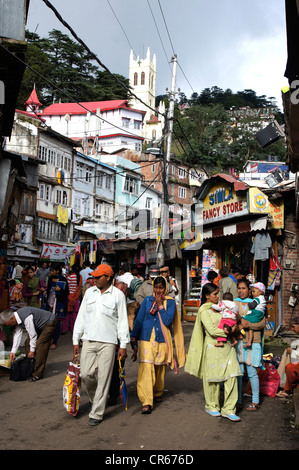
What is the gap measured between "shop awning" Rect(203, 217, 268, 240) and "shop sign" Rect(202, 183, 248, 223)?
296 mm

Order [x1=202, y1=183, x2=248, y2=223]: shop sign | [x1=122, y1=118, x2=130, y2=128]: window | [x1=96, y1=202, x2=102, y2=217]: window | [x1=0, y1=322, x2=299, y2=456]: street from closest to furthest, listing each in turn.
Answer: [x1=0, y1=322, x2=299, y2=456]: street, [x1=202, y1=183, x2=248, y2=223]: shop sign, [x1=96, y1=202, x2=102, y2=217]: window, [x1=122, y1=118, x2=130, y2=128]: window

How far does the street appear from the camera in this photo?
4.86 m

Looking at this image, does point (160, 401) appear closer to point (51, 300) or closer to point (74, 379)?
point (74, 379)

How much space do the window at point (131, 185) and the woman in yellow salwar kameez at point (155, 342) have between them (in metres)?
40.3

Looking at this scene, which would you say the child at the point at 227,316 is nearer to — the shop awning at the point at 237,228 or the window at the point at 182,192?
the shop awning at the point at 237,228

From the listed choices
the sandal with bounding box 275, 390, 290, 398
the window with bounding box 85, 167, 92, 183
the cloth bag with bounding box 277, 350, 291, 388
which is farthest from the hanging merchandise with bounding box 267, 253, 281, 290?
the window with bounding box 85, 167, 92, 183

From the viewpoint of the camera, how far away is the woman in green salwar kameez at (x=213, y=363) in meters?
5.83

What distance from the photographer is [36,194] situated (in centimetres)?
3506

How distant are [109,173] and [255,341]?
38319mm

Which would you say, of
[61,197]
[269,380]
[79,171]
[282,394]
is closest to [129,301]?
[269,380]

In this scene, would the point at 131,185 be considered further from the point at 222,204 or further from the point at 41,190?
the point at 222,204

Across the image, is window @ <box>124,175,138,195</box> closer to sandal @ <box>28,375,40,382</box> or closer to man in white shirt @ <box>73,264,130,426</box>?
sandal @ <box>28,375,40,382</box>

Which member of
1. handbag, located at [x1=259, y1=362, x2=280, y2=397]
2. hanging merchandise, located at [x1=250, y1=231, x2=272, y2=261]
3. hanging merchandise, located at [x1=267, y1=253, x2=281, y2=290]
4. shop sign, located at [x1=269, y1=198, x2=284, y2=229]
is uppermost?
shop sign, located at [x1=269, y1=198, x2=284, y2=229]

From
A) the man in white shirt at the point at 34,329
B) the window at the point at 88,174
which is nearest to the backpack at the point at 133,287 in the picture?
the man in white shirt at the point at 34,329
